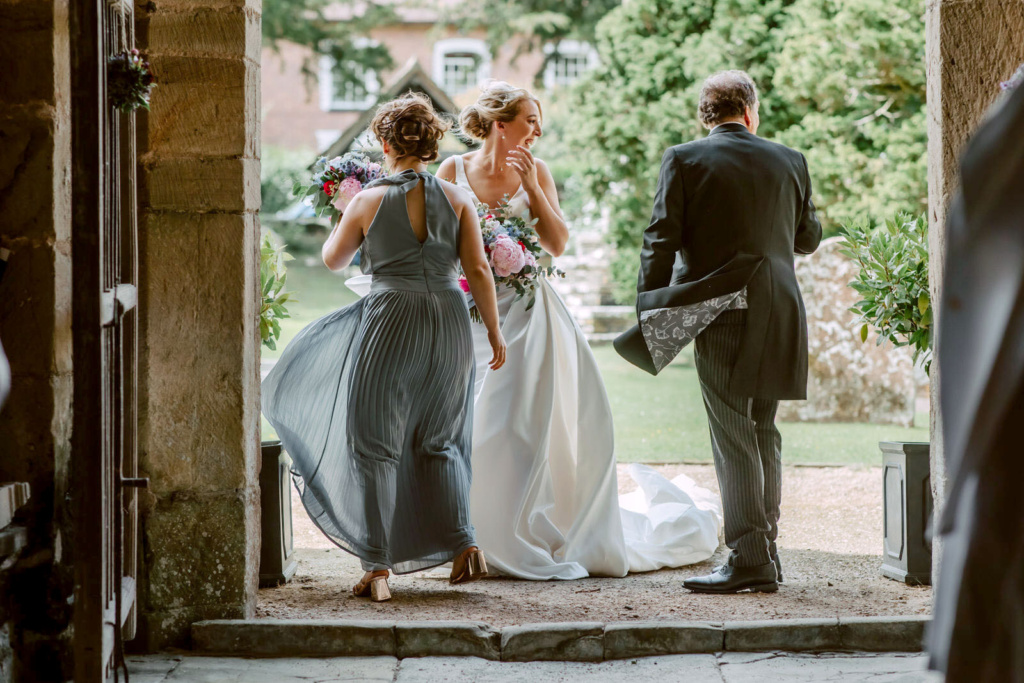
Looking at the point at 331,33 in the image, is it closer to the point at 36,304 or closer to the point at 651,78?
the point at 651,78

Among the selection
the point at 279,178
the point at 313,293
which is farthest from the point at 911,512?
the point at 279,178

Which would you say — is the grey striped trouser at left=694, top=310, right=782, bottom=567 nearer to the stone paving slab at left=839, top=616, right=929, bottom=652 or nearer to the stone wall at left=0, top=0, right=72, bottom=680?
the stone paving slab at left=839, top=616, right=929, bottom=652

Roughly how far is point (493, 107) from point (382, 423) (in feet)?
5.81

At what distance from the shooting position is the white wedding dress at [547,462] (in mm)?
5453

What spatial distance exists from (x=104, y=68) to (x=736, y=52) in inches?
450

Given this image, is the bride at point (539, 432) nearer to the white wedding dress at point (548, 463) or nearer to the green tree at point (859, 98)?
the white wedding dress at point (548, 463)

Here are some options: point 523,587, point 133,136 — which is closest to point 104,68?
point 133,136

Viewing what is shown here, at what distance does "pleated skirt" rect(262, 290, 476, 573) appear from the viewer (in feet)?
16.0

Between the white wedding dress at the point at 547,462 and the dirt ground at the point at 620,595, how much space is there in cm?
13

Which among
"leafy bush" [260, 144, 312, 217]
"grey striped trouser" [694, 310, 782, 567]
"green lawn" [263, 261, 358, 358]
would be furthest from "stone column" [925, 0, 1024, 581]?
"leafy bush" [260, 144, 312, 217]

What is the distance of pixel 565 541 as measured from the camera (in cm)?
552

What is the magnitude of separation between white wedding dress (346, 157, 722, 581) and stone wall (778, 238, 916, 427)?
18.2 feet

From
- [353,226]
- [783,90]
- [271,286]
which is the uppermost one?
[783,90]

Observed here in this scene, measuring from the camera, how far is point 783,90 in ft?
42.2
